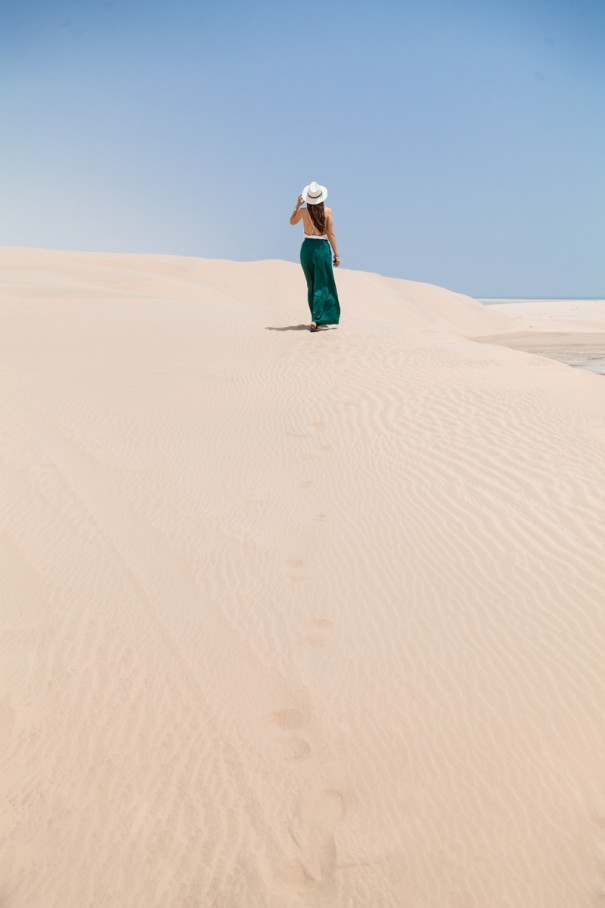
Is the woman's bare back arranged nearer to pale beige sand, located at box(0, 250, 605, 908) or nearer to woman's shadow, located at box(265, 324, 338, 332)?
woman's shadow, located at box(265, 324, 338, 332)

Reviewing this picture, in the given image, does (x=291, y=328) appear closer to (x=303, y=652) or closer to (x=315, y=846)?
(x=303, y=652)

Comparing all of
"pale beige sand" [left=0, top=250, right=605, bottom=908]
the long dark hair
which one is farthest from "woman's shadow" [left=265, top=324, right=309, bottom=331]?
"pale beige sand" [left=0, top=250, right=605, bottom=908]

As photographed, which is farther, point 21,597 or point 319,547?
point 319,547

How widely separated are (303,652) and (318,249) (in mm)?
6462

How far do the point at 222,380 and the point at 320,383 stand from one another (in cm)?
106

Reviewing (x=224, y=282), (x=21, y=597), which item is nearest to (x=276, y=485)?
(x=21, y=597)

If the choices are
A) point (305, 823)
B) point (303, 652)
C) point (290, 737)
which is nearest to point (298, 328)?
point (303, 652)

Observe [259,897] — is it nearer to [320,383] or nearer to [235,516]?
[235,516]

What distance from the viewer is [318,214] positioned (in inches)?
318

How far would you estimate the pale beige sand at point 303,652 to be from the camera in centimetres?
202

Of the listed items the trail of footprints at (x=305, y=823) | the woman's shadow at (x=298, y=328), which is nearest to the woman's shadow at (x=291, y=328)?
the woman's shadow at (x=298, y=328)

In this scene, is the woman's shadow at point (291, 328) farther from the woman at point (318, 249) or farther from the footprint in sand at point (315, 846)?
the footprint in sand at point (315, 846)

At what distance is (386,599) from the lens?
3266 millimetres

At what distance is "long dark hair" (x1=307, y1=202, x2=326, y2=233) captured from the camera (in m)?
8.02
